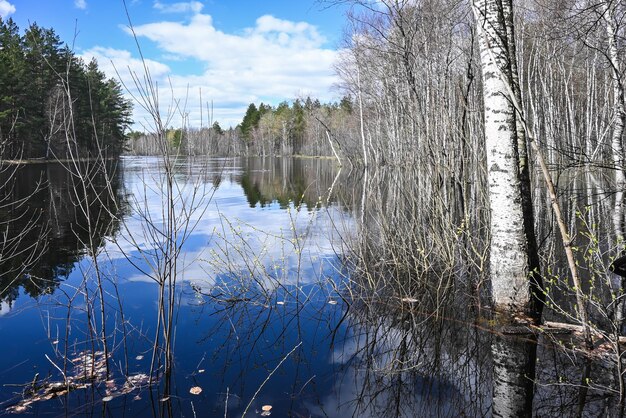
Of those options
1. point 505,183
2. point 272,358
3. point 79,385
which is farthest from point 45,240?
point 505,183

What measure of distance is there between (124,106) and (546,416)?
67946 mm

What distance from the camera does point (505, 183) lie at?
4.64 meters

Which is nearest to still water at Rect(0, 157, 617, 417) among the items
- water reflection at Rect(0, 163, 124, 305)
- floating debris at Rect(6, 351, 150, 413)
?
floating debris at Rect(6, 351, 150, 413)

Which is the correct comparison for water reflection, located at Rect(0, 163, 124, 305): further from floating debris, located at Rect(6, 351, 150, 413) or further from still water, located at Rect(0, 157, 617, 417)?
floating debris, located at Rect(6, 351, 150, 413)

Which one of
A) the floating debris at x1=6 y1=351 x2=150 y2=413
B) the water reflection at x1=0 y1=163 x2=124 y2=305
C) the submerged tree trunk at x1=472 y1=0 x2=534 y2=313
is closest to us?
the floating debris at x1=6 y1=351 x2=150 y2=413

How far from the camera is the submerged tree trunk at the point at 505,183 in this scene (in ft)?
15.1

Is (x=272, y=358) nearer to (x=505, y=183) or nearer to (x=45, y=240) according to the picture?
(x=505, y=183)

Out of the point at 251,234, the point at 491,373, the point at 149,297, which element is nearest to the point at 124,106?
the point at 251,234

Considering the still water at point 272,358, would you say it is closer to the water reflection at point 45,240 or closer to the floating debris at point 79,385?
the floating debris at point 79,385

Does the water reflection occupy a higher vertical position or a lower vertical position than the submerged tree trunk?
lower

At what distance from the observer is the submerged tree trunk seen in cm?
461

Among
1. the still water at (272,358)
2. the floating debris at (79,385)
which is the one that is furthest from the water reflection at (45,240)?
the floating debris at (79,385)

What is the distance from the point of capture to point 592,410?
321cm

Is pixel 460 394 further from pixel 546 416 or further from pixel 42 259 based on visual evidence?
pixel 42 259
